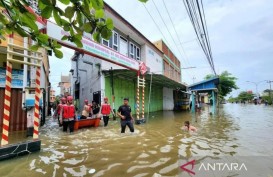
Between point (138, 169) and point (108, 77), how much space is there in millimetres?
11908

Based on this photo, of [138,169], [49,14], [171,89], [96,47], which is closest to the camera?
[49,14]

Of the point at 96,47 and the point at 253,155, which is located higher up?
the point at 96,47

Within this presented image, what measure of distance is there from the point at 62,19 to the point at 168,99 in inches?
1077

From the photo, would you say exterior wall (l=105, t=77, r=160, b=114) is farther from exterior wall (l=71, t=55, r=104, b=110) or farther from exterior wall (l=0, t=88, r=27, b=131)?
exterior wall (l=0, t=88, r=27, b=131)

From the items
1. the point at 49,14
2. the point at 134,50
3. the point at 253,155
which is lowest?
the point at 253,155

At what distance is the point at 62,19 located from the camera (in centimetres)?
186

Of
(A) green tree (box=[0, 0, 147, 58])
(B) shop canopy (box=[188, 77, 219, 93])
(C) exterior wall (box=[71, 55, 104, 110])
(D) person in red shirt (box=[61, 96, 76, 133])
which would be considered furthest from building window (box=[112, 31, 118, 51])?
(A) green tree (box=[0, 0, 147, 58])

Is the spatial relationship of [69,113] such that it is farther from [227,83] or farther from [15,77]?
[227,83]

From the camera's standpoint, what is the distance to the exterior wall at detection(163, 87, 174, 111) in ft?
91.2

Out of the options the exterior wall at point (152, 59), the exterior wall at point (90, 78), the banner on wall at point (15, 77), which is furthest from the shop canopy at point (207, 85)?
the banner on wall at point (15, 77)

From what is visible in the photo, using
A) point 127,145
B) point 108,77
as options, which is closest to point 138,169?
point 127,145

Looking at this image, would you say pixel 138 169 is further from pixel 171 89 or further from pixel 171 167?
pixel 171 89

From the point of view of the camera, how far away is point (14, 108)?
927cm

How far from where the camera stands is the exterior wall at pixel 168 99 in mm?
27797
